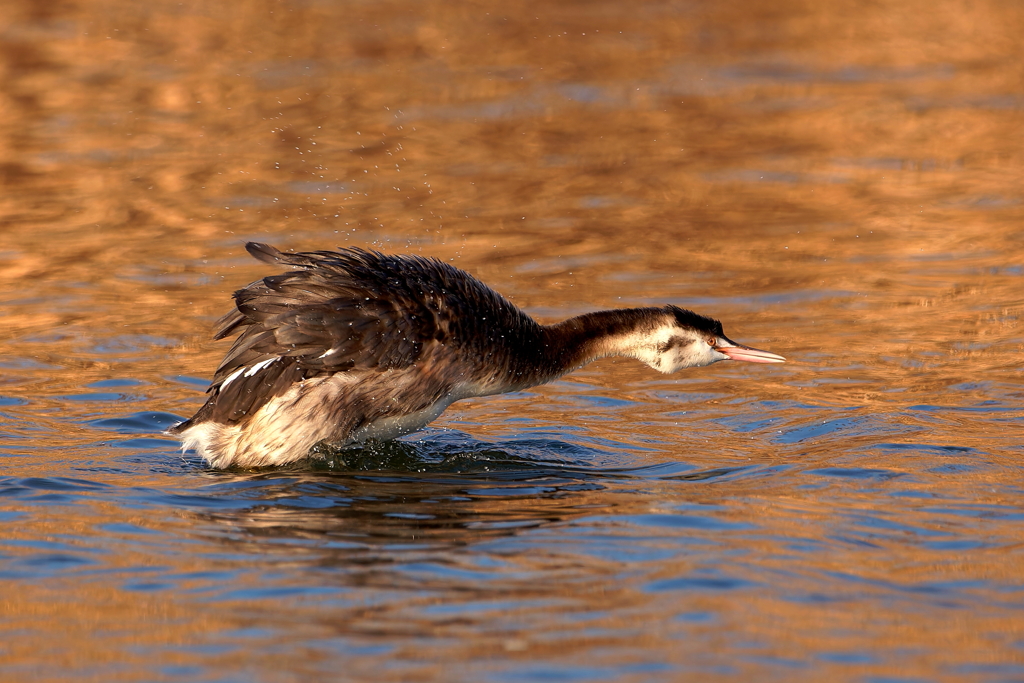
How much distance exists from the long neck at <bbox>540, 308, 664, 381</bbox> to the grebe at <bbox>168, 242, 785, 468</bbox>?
45 centimetres

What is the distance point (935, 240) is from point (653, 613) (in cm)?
841

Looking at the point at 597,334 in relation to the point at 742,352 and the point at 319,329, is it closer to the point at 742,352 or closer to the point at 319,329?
the point at 742,352

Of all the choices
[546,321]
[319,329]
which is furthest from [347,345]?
[546,321]

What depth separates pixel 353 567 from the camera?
6723 mm

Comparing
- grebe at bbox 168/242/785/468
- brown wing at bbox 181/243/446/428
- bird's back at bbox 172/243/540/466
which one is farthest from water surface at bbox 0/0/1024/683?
brown wing at bbox 181/243/446/428

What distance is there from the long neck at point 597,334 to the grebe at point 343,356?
0.45 metres

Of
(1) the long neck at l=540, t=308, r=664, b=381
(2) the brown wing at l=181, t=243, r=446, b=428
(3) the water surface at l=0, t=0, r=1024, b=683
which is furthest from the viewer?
(1) the long neck at l=540, t=308, r=664, b=381

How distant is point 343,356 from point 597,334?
186 cm

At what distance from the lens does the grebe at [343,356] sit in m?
8.14

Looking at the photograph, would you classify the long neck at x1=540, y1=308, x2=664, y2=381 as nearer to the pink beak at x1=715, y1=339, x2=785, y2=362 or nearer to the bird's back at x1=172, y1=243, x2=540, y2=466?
the pink beak at x1=715, y1=339, x2=785, y2=362

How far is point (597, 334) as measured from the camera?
30.2 feet

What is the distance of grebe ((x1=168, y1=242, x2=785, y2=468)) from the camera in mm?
8141

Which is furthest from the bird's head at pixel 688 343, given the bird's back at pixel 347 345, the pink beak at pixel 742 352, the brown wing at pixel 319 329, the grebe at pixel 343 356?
the brown wing at pixel 319 329

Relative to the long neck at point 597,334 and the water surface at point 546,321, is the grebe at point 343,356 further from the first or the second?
the long neck at point 597,334
